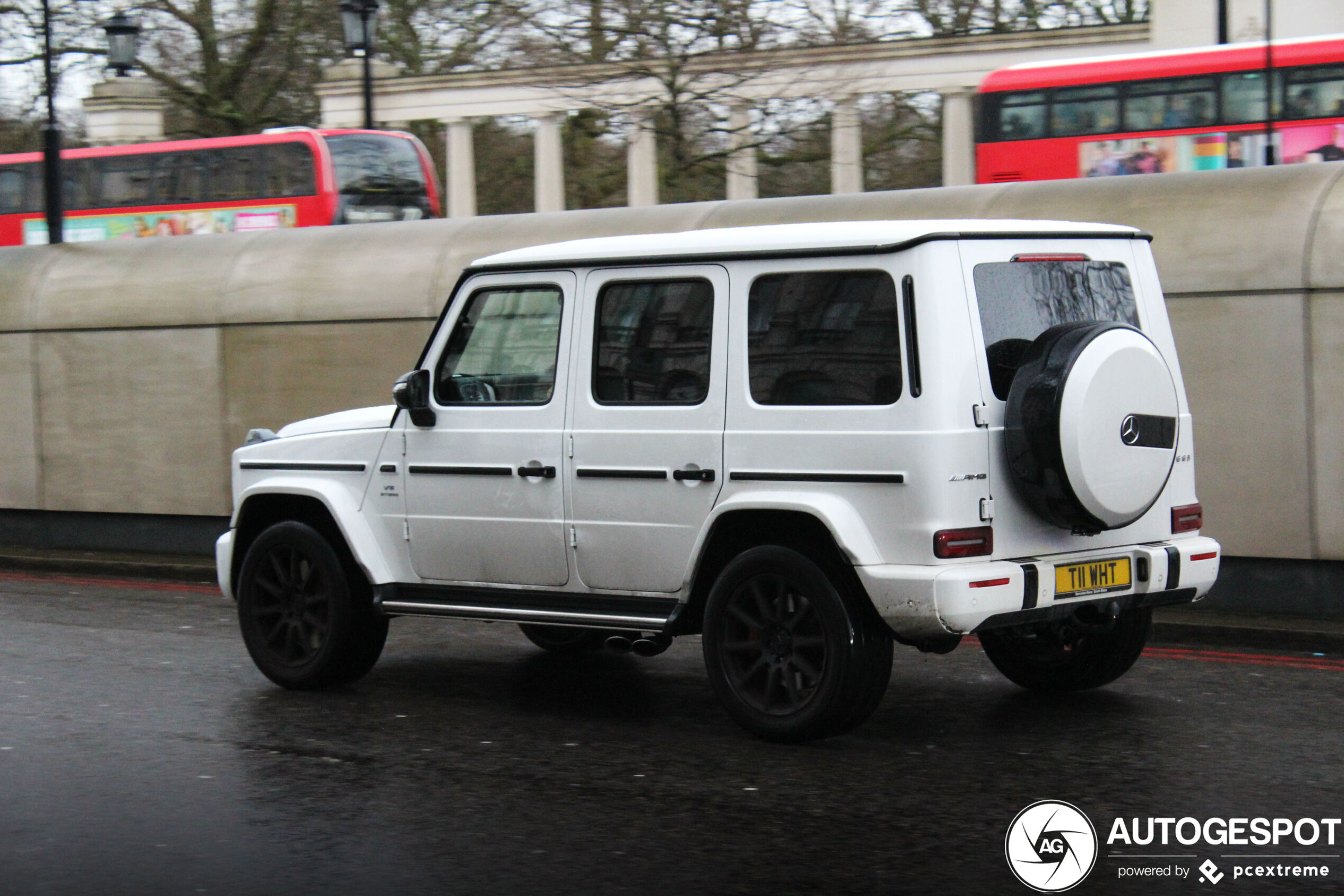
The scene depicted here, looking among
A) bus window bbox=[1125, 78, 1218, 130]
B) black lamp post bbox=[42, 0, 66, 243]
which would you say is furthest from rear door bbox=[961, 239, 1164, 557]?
bus window bbox=[1125, 78, 1218, 130]

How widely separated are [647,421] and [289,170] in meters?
20.5

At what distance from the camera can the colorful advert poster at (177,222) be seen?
2612 centimetres

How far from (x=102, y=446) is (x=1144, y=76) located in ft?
50.3

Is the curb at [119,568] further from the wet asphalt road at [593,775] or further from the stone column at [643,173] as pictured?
the stone column at [643,173]

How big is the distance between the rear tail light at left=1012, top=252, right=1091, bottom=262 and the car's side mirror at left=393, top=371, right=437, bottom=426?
260cm

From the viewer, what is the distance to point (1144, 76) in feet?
76.3

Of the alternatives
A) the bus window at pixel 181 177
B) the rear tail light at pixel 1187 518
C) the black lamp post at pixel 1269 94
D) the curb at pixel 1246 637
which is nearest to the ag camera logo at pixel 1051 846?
the rear tail light at pixel 1187 518

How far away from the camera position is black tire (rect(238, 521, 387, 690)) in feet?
25.1

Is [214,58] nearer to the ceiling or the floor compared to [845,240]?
nearer to the ceiling

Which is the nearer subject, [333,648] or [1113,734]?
[1113,734]

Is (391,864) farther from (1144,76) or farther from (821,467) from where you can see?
(1144,76)

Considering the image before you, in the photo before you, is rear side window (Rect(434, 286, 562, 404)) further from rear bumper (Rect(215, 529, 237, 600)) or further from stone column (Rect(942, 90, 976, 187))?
stone column (Rect(942, 90, 976, 187))

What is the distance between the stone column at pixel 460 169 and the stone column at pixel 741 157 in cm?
838

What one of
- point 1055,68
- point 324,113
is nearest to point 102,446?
point 1055,68
